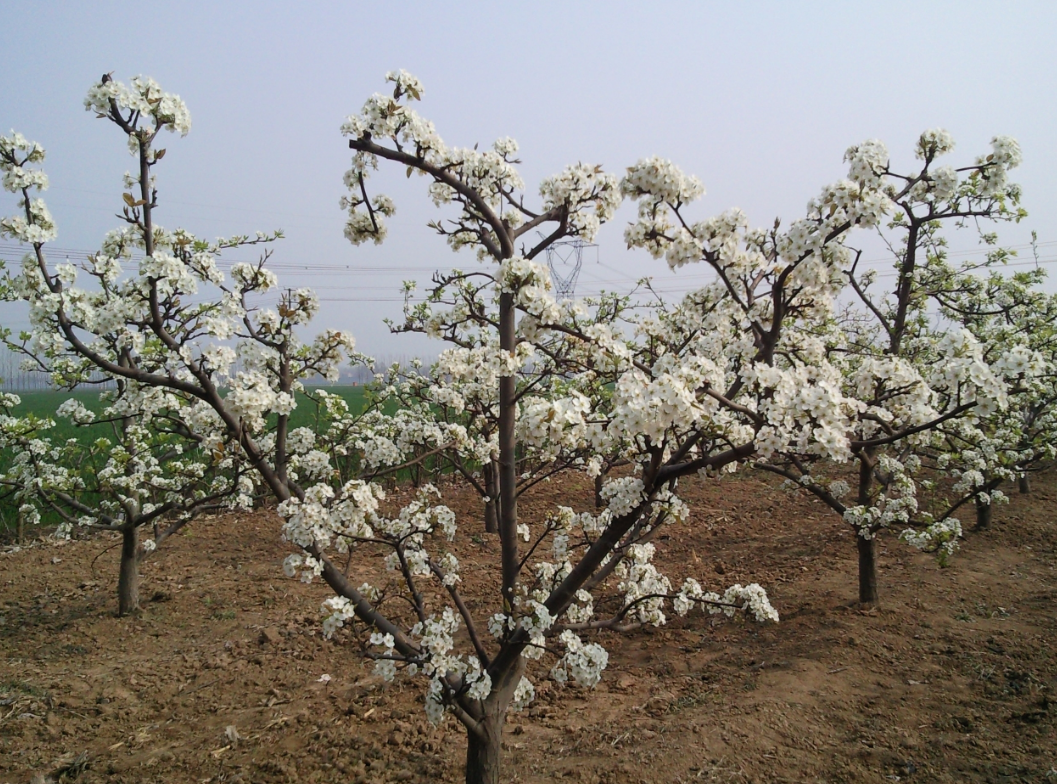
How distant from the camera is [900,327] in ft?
20.4

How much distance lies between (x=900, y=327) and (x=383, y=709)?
232 inches

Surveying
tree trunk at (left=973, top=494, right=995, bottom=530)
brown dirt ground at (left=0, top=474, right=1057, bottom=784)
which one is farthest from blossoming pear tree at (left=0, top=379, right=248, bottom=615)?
tree trunk at (left=973, top=494, right=995, bottom=530)

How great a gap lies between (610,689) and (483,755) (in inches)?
71.8

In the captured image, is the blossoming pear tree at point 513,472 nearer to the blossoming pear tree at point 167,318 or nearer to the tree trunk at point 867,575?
the blossoming pear tree at point 167,318

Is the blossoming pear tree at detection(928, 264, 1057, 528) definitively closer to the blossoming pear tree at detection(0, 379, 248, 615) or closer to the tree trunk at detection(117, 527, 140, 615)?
the blossoming pear tree at detection(0, 379, 248, 615)

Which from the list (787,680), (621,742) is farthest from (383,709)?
(787,680)

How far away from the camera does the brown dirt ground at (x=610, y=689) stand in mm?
3838

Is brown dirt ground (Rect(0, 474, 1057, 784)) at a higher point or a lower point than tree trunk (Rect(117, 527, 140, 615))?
lower

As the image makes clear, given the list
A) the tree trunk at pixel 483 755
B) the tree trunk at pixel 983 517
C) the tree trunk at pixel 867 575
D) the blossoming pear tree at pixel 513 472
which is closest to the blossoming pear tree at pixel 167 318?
the blossoming pear tree at pixel 513 472

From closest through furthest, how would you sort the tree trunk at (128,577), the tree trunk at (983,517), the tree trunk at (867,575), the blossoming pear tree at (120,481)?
the blossoming pear tree at (120,481)
the tree trunk at (867,575)
the tree trunk at (128,577)
the tree trunk at (983,517)

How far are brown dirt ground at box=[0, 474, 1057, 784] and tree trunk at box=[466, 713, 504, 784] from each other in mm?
328

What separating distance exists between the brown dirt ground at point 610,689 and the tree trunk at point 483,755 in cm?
33

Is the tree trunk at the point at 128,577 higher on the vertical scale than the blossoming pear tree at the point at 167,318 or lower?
lower

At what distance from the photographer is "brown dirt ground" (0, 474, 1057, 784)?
12.6ft
